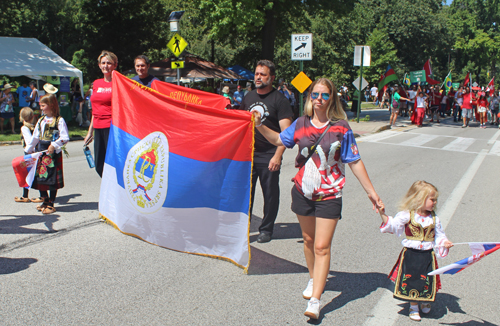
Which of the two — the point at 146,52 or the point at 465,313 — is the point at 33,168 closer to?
the point at 465,313

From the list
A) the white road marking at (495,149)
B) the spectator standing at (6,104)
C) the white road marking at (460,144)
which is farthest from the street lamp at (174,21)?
the white road marking at (495,149)

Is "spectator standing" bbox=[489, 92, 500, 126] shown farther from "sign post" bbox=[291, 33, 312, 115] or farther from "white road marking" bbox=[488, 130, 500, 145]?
"sign post" bbox=[291, 33, 312, 115]

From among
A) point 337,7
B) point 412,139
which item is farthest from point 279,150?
point 337,7

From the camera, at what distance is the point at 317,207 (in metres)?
3.39

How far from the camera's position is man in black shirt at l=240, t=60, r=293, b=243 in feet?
15.3

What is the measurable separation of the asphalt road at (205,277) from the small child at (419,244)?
0.22 m

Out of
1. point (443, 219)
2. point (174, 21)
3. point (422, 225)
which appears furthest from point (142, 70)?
point (174, 21)

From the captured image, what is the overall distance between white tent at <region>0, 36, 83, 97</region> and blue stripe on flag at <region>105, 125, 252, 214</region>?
14.5 meters

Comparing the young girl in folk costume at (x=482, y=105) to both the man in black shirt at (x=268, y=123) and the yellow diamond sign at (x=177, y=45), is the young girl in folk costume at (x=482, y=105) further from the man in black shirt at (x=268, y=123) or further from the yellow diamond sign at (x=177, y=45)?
the man in black shirt at (x=268, y=123)

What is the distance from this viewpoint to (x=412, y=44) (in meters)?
47.4

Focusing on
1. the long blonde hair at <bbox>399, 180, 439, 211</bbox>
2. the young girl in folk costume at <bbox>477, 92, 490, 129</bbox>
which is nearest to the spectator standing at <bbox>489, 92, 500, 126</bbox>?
the young girl in folk costume at <bbox>477, 92, 490, 129</bbox>

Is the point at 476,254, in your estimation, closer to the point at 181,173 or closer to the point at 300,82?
the point at 181,173

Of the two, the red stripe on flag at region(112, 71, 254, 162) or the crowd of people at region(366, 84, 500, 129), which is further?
the crowd of people at region(366, 84, 500, 129)

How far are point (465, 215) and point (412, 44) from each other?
45400 mm
